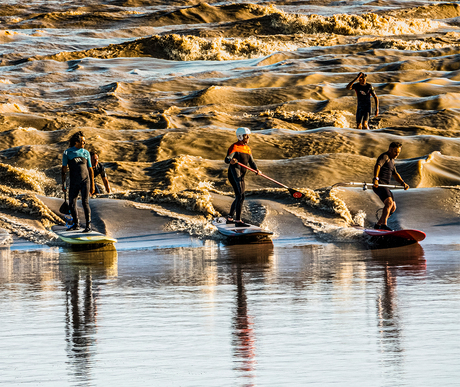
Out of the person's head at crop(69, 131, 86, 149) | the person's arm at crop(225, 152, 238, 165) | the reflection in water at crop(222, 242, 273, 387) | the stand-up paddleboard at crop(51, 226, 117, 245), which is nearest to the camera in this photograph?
the reflection in water at crop(222, 242, 273, 387)

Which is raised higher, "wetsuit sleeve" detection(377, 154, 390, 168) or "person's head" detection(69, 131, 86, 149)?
"person's head" detection(69, 131, 86, 149)

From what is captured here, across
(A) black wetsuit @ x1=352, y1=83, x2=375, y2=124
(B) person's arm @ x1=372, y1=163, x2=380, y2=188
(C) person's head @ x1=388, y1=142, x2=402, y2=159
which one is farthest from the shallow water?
(A) black wetsuit @ x1=352, y1=83, x2=375, y2=124

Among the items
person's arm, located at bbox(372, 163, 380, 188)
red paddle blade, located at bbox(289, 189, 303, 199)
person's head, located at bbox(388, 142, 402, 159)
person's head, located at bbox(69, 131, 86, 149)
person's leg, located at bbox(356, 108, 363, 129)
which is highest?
person's leg, located at bbox(356, 108, 363, 129)

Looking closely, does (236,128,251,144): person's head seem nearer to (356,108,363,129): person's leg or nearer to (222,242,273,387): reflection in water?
(222,242,273,387): reflection in water

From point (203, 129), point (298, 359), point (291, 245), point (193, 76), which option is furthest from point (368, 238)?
point (193, 76)

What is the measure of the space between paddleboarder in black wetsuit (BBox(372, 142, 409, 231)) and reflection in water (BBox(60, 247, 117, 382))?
3.94 metres

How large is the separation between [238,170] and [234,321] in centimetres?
639

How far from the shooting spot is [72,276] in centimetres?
843

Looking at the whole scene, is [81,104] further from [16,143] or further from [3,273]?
[3,273]

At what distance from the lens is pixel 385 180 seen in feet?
38.8

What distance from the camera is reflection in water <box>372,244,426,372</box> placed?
16.1ft

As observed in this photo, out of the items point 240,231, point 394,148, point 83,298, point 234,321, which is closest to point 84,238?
point 240,231

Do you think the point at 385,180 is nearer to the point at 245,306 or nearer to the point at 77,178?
the point at 77,178

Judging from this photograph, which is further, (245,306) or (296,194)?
(296,194)
